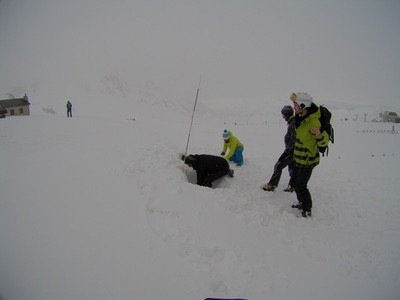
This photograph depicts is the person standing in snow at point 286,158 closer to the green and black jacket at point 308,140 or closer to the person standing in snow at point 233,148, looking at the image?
the green and black jacket at point 308,140

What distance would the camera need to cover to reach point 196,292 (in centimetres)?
308

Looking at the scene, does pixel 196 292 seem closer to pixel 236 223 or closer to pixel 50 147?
pixel 236 223

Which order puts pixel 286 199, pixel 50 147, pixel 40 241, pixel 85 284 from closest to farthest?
pixel 85 284 < pixel 40 241 < pixel 286 199 < pixel 50 147

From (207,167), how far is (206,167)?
0.03 metres

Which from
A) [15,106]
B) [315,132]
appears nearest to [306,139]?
[315,132]

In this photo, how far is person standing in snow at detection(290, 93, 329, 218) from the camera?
14.9 feet

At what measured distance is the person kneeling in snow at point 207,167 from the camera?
6.73m

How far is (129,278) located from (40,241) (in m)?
1.35

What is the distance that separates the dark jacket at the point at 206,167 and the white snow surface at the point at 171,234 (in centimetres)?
44

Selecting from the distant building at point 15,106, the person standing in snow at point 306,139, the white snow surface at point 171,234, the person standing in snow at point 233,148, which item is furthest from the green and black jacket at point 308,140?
the distant building at point 15,106

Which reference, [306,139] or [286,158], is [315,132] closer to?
[306,139]

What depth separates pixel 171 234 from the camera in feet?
12.7

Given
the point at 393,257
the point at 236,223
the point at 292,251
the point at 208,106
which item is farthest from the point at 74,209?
the point at 208,106

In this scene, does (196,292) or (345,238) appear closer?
(196,292)
